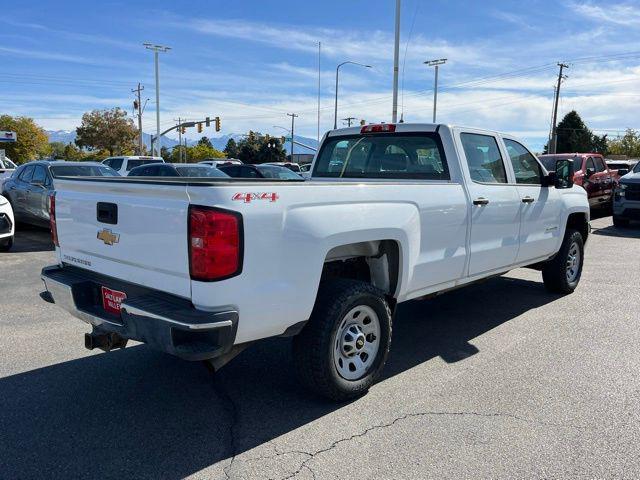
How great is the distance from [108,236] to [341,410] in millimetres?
1931

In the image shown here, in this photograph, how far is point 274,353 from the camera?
15.6 ft

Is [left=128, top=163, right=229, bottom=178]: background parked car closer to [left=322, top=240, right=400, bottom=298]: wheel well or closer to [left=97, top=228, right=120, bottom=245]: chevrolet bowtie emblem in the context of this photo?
[left=322, top=240, right=400, bottom=298]: wheel well

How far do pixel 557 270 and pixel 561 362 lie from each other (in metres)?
2.39

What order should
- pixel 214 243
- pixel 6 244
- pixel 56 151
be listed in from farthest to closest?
1. pixel 56 151
2. pixel 6 244
3. pixel 214 243

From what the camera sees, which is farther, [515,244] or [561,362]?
[515,244]

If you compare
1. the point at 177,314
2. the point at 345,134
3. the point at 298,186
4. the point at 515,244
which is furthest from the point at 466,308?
the point at 177,314

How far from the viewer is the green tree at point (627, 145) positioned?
75.4 meters

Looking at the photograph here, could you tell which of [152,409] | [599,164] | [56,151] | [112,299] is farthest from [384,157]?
[56,151]

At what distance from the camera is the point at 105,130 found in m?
65.3

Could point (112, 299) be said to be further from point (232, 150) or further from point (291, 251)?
point (232, 150)

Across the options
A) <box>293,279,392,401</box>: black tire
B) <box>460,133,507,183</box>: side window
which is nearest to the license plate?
<box>293,279,392,401</box>: black tire

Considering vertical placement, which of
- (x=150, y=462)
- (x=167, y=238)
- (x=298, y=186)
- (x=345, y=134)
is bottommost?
(x=150, y=462)

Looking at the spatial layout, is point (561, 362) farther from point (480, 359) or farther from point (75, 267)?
point (75, 267)

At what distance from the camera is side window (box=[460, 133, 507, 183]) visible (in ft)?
16.4
